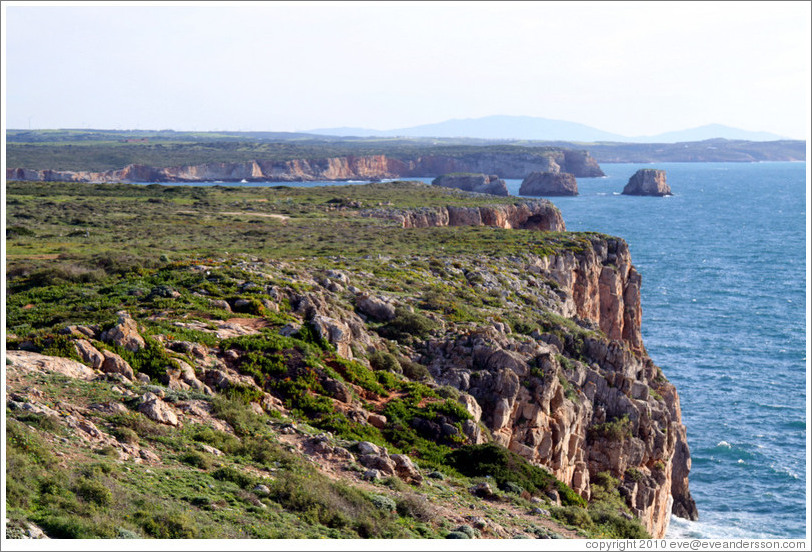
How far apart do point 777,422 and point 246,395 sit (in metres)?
40.1

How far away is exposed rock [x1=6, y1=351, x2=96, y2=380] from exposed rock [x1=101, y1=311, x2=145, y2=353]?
1.67m

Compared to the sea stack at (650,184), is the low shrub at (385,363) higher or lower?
lower

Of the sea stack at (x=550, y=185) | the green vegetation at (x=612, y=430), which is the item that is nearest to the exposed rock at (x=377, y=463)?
the green vegetation at (x=612, y=430)

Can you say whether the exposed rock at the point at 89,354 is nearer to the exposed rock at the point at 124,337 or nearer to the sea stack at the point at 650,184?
the exposed rock at the point at 124,337

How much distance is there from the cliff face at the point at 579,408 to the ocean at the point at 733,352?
4.42m

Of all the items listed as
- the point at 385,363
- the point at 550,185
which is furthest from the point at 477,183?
the point at 385,363

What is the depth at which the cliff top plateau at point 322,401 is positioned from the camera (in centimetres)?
1496

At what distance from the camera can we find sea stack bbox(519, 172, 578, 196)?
17600 centimetres

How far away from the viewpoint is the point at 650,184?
181000mm

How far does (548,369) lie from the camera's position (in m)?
28.1

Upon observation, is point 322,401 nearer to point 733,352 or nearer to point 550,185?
point 733,352

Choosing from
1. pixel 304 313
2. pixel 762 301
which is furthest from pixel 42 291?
pixel 762 301

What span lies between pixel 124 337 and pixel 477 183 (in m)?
155

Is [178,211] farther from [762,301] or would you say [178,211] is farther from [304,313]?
[762,301]
